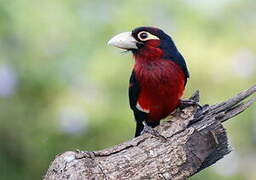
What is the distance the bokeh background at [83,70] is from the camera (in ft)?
18.5

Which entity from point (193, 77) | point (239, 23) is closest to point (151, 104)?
point (193, 77)

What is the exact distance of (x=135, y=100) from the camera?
497 cm

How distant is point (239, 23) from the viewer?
653 centimetres

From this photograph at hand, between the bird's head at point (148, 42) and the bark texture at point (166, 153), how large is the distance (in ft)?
2.36

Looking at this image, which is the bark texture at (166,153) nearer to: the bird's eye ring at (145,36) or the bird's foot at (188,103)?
the bird's foot at (188,103)

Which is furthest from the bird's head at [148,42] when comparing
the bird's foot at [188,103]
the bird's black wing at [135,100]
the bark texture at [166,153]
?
the bark texture at [166,153]

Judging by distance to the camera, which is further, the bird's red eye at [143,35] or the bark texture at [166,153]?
the bird's red eye at [143,35]

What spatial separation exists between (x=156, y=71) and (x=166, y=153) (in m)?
0.98

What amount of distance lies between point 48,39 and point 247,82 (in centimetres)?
187

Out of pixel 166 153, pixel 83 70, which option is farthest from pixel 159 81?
pixel 83 70

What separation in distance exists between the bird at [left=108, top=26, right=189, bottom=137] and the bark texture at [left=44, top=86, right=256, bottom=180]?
1.74ft

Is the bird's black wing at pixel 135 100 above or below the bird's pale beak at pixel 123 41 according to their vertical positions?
below

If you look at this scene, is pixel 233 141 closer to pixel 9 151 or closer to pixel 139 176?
pixel 9 151

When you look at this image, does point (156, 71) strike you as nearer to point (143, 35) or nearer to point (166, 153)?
point (143, 35)
